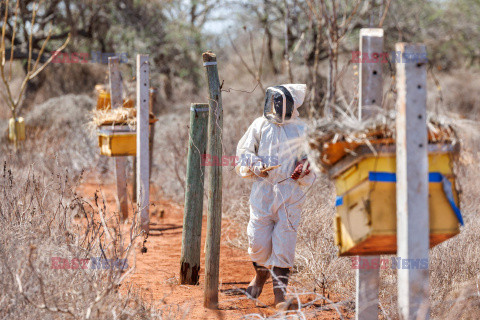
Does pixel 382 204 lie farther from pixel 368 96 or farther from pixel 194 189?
pixel 194 189

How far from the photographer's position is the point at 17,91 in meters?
14.7

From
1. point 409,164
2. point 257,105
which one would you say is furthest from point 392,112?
point 257,105

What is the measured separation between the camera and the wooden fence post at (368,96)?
2.86 meters

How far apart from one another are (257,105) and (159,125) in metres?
2.17

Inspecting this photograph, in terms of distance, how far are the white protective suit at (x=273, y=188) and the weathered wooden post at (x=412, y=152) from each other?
5.15 feet

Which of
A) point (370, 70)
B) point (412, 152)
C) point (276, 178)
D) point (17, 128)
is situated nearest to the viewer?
point (412, 152)

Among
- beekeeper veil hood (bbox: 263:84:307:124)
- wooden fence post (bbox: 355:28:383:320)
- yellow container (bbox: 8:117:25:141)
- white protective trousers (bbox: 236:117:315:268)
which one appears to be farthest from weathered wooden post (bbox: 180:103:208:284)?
yellow container (bbox: 8:117:25:141)

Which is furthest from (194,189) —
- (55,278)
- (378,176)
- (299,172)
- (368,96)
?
(378,176)

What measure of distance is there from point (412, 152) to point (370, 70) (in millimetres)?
554

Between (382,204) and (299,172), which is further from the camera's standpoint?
(299,172)

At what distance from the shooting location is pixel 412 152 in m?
2.53

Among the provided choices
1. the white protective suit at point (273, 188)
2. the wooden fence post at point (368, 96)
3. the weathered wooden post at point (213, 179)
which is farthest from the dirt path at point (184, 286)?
the wooden fence post at point (368, 96)

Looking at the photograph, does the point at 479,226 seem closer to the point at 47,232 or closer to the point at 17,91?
the point at 47,232

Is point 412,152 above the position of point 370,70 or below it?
below
